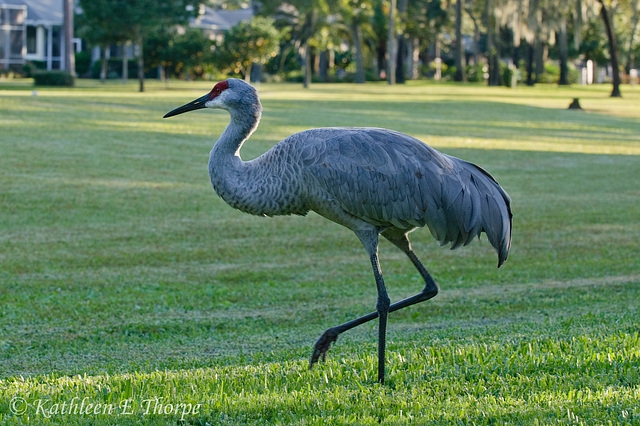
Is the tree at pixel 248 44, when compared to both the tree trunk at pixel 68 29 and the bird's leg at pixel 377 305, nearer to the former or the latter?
the tree trunk at pixel 68 29

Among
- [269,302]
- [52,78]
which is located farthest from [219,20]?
[269,302]

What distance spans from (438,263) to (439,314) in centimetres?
251

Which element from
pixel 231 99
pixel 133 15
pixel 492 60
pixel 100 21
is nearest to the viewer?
pixel 231 99

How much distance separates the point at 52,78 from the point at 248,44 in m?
10.2

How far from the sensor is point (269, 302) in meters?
8.43

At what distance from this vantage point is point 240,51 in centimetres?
4172

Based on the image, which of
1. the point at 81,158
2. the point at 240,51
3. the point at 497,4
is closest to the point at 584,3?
the point at 497,4

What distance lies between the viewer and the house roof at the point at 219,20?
60875 millimetres

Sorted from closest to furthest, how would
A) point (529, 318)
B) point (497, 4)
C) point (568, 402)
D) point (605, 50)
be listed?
point (568, 402), point (529, 318), point (497, 4), point (605, 50)

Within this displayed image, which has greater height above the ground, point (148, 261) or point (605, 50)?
point (605, 50)

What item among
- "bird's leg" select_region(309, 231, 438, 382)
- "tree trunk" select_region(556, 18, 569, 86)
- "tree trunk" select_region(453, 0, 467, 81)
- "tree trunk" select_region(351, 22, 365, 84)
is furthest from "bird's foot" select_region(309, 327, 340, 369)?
"tree trunk" select_region(453, 0, 467, 81)

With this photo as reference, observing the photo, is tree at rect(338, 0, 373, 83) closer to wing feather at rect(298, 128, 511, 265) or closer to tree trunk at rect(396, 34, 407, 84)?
tree trunk at rect(396, 34, 407, 84)

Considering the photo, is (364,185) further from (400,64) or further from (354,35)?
(400,64)

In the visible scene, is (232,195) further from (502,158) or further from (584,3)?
(584,3)
